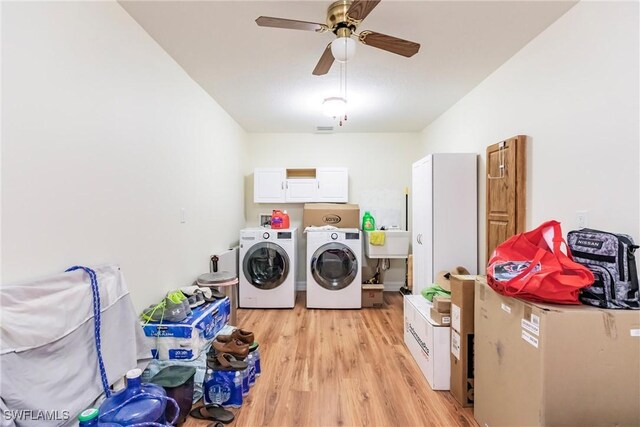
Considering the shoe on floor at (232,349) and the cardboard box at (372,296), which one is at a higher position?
the shoe on floor at (232,349)

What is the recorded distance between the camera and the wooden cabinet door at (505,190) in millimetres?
2156

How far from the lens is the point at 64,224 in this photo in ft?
4.49

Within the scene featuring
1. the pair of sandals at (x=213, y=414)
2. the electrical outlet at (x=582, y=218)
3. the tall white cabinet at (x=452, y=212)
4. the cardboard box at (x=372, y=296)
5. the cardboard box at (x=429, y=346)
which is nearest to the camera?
the electrical outlet at (x=582, y=218)

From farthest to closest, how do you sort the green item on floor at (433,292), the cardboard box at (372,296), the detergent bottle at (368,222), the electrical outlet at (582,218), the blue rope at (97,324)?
the detergent bottle at (368,222)
the cardboard box at (372,296)
the green item on floor at (433,292)
the electrical outlet at (582,218)
the blue rope at (97,324)

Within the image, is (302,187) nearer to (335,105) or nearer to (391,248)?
(391,248)

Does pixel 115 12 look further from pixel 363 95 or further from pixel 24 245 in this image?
pixel 363 95

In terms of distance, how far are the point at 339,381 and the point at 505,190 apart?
1.89 metres

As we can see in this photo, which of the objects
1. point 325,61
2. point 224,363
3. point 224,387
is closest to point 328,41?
point 325,61

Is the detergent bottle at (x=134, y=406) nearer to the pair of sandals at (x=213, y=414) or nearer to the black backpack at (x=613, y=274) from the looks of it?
the pair of sandals at (x=213, y=414)

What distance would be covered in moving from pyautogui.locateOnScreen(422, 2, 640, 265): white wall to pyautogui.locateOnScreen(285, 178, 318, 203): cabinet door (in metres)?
2.50

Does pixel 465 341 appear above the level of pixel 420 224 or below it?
below

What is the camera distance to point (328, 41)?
208 centimetres

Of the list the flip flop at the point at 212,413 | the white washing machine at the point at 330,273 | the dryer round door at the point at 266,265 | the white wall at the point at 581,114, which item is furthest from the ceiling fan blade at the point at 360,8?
the dryer round door at the point at 266,265

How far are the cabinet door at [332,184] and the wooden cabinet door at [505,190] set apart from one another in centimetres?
210
